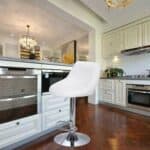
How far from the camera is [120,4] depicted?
7.82 ft

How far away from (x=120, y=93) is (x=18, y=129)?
275 cm

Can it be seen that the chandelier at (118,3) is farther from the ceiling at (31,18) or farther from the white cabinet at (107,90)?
the white cabinet at (107,90)

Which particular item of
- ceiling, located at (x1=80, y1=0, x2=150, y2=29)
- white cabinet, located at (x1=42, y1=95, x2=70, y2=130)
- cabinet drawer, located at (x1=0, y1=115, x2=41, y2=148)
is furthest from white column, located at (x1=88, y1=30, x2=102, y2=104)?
cabinet drawer, located at (x1=0, y1=115, x2=41, y2=148)

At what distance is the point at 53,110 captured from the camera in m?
2.09

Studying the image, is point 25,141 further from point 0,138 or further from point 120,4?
point 120,4

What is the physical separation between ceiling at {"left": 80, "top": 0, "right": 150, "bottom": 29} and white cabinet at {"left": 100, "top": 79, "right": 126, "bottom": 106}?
5.32 ft

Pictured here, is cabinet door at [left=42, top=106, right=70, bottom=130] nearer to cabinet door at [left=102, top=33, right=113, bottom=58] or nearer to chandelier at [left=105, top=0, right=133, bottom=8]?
chandelier at [left=105, top=0, right=133, bottom=8]

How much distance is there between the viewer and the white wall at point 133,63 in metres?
3.88

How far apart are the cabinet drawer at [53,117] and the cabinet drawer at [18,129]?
0.38 feet

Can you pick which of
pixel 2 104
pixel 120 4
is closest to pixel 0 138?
pixel 2 104

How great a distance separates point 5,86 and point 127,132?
1.80 meters

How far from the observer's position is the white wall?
388cm

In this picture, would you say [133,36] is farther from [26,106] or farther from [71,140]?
[26,106]

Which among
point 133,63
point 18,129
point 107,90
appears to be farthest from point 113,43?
point 18,129
